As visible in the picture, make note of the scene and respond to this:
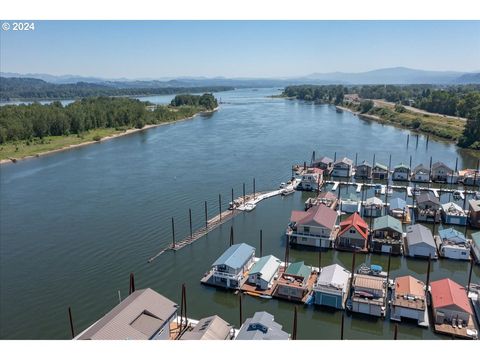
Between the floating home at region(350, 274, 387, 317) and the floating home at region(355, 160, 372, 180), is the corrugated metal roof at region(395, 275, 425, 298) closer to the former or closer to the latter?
the floating home at region(350, 274, 387, 317)

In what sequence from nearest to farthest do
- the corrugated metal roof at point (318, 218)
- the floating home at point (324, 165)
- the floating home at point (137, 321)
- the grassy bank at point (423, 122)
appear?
the floating home at point (137, 321) → the corrugated metal roof at point (318, 218) → the floating home at point (324, 165) → the grassy bank at point (423, 122)

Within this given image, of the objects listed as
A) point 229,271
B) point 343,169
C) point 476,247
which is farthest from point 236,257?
point 343,169

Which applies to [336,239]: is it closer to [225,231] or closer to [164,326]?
[225,231]

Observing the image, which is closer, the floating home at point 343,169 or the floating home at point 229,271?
the floating home at point 229,271

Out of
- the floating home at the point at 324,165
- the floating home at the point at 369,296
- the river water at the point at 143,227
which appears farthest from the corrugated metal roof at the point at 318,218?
the floating home at the point at 324,165

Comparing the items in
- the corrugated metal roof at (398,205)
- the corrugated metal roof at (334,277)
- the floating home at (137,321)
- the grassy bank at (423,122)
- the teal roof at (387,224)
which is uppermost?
the grassy bank at (423,122)

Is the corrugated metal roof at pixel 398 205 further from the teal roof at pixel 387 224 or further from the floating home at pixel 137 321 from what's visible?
the floating home at pixel 137 321

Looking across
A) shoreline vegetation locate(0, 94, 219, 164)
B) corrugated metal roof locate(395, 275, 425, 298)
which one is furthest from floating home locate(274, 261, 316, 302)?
shoreline vegetation locate(0, 94, 219, 164)

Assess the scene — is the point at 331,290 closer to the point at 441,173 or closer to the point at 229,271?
the point at 229,271
